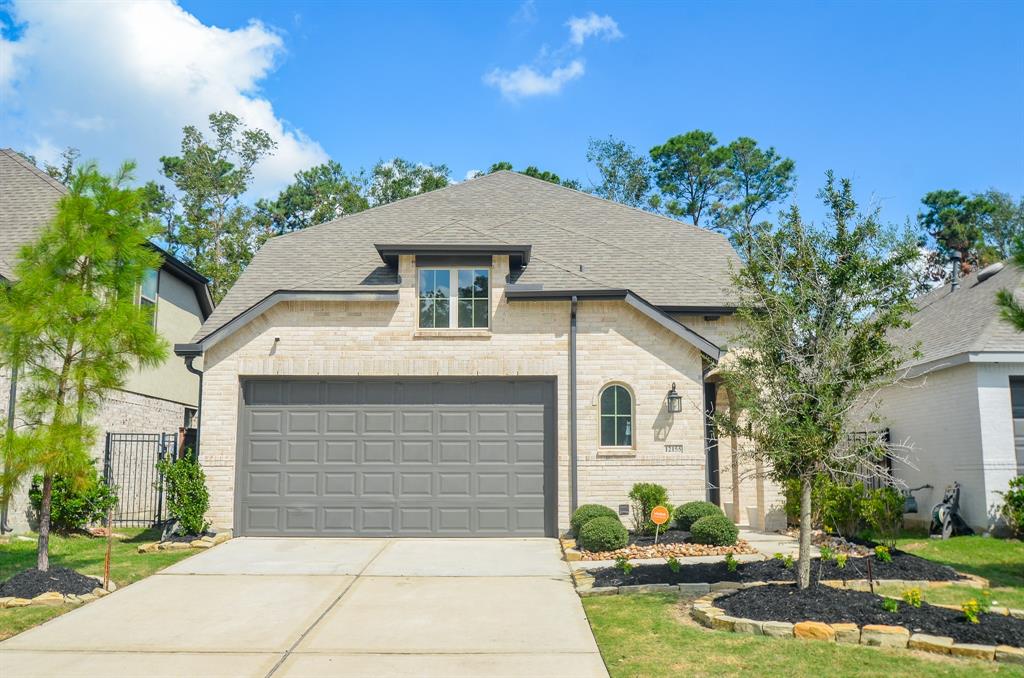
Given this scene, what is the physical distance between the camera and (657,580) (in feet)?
31.5

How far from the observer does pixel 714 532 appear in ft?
39.9

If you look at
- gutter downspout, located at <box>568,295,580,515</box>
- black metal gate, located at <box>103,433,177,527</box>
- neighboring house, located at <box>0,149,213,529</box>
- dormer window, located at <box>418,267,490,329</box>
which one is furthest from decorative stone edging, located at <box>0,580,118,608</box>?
black metal gate, located at <box>103,433,177,527</box>

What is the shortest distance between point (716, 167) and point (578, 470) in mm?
30285

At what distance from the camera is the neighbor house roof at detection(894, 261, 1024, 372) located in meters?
15.0

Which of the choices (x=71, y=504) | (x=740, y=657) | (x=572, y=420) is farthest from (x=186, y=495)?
(x=740, y=657)

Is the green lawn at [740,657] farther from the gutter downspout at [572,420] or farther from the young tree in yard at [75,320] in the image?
the young tree in yard at [75,320]

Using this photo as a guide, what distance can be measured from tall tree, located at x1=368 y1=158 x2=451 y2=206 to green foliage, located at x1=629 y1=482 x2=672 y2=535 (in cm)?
2660

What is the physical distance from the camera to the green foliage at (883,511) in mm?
13305

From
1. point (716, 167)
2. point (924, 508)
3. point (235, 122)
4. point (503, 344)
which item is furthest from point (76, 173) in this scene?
point (716, 167)

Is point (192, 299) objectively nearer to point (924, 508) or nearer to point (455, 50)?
point (455, 50)

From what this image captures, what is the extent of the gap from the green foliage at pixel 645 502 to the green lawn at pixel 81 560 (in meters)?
7.49

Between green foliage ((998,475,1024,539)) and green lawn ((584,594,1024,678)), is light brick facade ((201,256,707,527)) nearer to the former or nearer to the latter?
green foliage ((998,475,1024,539))

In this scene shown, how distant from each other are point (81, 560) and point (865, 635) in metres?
10.9

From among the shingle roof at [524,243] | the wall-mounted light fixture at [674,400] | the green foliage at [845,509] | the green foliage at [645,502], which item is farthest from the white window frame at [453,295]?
the green foliage at [845,509]
